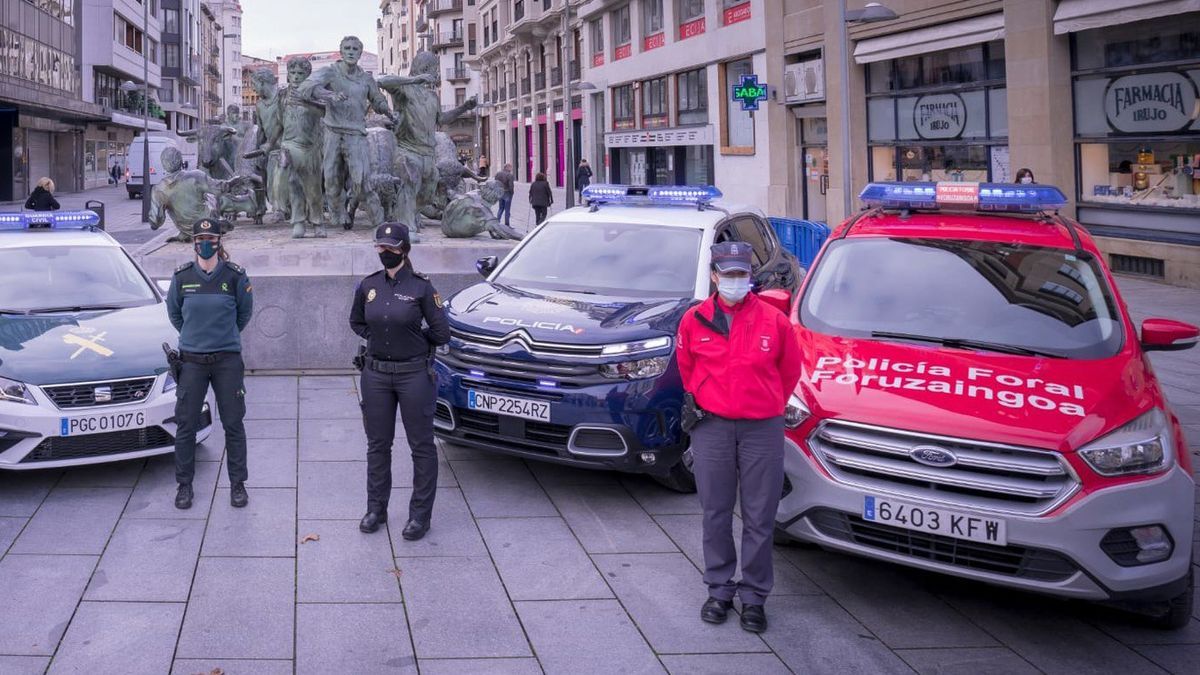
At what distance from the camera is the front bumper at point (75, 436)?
24.4 ft

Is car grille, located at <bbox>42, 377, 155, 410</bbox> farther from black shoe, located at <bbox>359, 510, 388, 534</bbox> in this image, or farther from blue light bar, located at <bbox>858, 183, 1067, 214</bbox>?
blue light bar, located at <bbox>858, 183, 1067, 214</bbox>

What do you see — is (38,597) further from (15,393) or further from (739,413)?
(739,413)

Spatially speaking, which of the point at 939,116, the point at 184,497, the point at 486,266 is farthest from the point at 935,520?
the point at 939,116

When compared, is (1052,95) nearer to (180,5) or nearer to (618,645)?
(618,645)

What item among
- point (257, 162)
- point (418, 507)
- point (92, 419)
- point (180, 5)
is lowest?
point (418, 507)

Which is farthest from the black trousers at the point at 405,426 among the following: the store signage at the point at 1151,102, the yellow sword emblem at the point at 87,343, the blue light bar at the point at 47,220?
the store signage at the point at 1151,102

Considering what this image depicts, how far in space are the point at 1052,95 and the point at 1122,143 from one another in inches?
60.0

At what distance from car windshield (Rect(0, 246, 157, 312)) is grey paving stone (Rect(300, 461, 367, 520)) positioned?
6.88ft

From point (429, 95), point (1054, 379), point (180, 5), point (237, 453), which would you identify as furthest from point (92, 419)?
point (180, 5)

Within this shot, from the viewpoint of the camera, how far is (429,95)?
53.5ft

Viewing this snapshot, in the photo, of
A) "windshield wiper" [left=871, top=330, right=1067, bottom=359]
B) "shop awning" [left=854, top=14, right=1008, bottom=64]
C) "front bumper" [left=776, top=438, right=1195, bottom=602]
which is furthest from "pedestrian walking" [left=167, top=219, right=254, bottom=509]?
"shop awning" [left=854, top=14, right=1008, bottom=64]

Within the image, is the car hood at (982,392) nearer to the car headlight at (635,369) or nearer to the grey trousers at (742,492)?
the grey trousers at (742,492)

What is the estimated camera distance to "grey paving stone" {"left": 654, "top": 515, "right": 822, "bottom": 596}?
20.1 ft

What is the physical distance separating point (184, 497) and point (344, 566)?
62.3 inches
